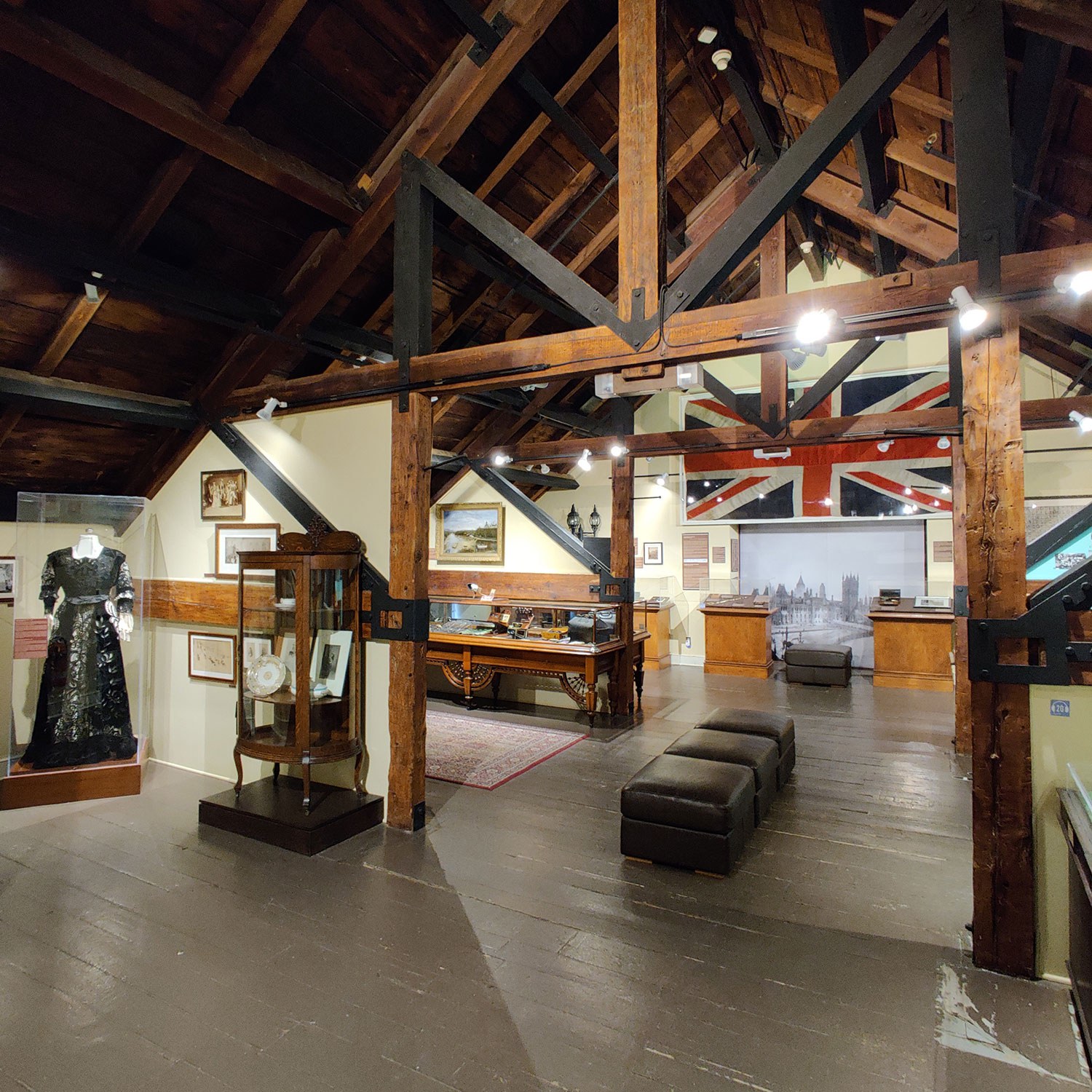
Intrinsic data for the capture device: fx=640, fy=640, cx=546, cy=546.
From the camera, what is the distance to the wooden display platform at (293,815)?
12.1 feet

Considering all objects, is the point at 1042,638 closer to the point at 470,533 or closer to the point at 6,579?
the point at 6,579

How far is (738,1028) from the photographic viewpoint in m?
2.28

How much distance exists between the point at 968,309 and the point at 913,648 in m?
6.82

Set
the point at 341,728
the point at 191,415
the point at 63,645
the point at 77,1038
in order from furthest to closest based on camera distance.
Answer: the point at 191,415 < the point at 63,645 < the point at 341,728 < the point at 77,1038

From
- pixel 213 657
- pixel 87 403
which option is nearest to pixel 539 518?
pixel 213 657

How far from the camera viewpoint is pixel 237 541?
4.87 meters

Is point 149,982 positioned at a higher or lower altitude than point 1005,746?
lower

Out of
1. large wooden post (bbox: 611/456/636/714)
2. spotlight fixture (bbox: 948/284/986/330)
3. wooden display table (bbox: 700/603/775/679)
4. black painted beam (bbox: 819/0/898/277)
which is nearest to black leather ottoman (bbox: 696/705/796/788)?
large wooden post (bbox: 611/456/636/714)

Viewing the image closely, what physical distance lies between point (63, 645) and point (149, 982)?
113 inches

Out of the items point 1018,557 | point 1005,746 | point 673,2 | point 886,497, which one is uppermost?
point 673,2

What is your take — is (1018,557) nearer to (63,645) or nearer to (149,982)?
(149,982)

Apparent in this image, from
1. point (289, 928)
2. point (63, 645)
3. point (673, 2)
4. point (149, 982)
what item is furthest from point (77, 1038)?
point (673, 2)

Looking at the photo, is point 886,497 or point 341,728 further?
point 886,497

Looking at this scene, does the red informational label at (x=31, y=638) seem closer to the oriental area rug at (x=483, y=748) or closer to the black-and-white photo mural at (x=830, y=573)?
the oriental area rug at (x=483, y=748)
